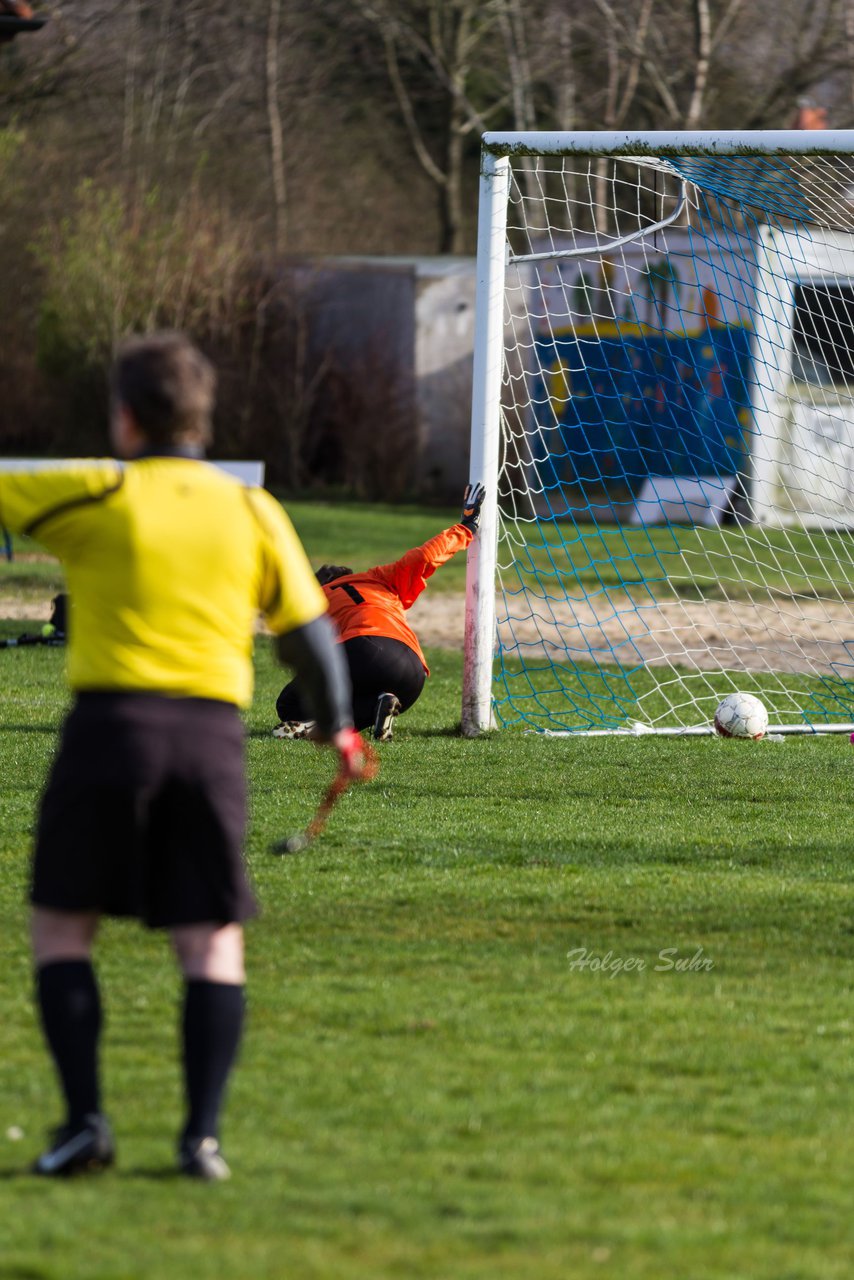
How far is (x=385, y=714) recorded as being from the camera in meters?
8.09

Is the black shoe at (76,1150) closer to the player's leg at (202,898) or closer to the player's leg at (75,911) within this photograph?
the player's leg at (75,911)

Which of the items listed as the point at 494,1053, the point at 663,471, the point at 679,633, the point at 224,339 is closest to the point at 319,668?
the point at 494,1053

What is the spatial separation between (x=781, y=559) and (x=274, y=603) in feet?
48.0

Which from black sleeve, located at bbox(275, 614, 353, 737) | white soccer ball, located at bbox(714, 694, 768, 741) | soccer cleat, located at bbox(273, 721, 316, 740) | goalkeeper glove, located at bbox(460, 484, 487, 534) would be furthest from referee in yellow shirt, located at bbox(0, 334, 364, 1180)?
white soccer ball, located at bbox(714, 694, 768, 741)

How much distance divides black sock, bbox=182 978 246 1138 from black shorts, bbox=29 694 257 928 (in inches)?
5.6

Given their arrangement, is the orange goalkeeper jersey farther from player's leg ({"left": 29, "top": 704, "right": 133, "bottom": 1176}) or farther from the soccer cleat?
player's leg ({"left": 29, "top": 704, "right": 133, "bottom": 1176})

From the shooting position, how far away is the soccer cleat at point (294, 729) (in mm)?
8305

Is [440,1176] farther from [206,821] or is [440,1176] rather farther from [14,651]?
[14,651]

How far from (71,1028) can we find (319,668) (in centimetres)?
84

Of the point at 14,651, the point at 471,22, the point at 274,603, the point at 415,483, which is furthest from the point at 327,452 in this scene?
the point at 274,603

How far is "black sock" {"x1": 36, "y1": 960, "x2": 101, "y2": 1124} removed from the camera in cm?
315

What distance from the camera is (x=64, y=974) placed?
316 centimetres

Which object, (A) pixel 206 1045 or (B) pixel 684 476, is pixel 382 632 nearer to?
(A) pixel 206 1045

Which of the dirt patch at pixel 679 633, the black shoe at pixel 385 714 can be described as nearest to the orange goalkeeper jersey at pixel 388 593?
the black shoe at pixel 385 714
